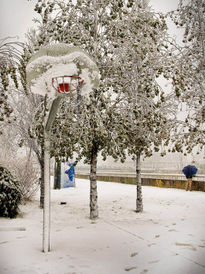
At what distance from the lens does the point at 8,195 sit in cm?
668

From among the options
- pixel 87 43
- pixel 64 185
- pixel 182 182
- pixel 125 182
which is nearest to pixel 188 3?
pixel 87 43

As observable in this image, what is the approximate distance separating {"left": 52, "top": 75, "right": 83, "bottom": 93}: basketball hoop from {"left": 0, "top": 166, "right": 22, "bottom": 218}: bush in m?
3.98

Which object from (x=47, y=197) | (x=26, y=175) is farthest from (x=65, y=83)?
(x=26, y=175)

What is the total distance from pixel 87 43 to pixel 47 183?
4216 millimetres

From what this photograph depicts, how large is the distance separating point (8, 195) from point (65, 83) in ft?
13.7

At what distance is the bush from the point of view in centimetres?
671

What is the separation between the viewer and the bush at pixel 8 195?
671cm

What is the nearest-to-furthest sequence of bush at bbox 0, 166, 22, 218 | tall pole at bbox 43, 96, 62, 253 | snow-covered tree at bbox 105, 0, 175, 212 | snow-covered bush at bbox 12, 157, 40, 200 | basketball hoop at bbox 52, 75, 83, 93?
1. basketball hoop at bbox 52, 75, 83, 93
2. tall pole at bbox 43, 96, 62, 253
3. snow-covered tree at bbox 105, 0, 175, 212
4. bush at bbox 0, 166, 22, 218
5. snow-covered bush at bbox 12, 157, 40, 200

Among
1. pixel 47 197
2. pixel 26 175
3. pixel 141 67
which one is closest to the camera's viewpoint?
pixel 47 197

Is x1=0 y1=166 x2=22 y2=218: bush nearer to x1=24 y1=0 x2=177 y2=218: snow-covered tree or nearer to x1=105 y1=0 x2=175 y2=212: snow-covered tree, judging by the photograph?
x1=24 y1=0 x2=177 y2=218: snow-covered tree

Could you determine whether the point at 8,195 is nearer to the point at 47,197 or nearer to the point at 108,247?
the point at 47,197

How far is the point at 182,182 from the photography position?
14695mm

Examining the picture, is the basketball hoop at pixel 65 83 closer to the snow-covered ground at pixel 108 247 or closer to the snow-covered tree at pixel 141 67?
the snow-covered ground at pixel 108 247

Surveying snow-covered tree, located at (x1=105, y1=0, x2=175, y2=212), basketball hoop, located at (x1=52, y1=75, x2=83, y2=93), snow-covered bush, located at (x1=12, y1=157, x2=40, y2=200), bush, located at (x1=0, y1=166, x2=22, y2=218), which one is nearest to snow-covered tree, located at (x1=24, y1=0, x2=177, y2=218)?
snow-covered tree, located at (x1=105, y1=0, x2=175, y2=212)
